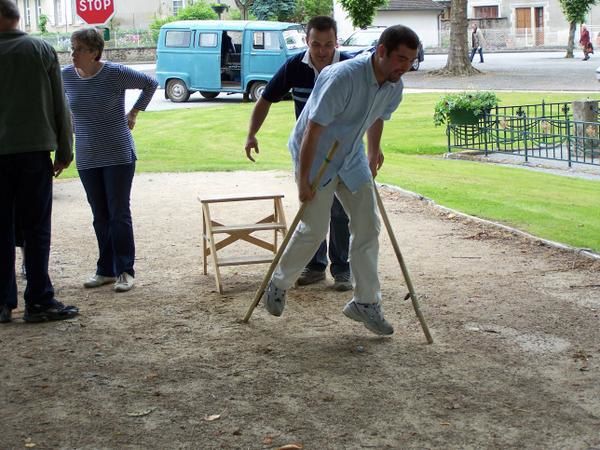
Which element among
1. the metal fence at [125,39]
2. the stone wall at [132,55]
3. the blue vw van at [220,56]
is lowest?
the blue vw van at [220,56]

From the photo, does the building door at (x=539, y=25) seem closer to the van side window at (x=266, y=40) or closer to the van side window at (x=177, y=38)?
the van side window at (x=266, y=40)

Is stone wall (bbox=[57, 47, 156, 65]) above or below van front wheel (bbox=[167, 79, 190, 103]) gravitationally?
above

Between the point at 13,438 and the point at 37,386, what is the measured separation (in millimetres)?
755

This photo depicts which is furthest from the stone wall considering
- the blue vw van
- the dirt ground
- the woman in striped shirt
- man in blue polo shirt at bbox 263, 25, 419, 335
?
man in blue polo shirt at bbox 263, 25, 419, 335

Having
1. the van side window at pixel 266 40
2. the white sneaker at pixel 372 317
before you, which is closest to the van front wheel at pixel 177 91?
the van side window at pixel 266 40

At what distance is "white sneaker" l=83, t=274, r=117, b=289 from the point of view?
25.4ft

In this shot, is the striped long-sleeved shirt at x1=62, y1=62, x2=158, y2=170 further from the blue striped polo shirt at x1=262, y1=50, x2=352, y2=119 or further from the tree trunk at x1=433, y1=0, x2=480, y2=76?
the tree trunk at x1=433, y1=0, x2=480, y2=76

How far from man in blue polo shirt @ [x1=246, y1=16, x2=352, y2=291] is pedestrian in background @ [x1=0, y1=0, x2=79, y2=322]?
134 cm

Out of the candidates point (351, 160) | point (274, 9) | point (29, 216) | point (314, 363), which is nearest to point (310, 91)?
point (351, 160)

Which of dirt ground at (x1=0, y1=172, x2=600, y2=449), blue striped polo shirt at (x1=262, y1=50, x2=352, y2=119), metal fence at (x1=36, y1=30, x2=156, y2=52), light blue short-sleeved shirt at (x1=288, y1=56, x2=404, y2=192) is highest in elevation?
metal fence at (x1=36, y1=30, x2=156, y2=52)

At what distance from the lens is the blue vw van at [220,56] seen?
2981 cm

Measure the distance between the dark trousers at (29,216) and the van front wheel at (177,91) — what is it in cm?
2391

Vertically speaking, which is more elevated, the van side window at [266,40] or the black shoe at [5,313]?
the van side window at [266,40]

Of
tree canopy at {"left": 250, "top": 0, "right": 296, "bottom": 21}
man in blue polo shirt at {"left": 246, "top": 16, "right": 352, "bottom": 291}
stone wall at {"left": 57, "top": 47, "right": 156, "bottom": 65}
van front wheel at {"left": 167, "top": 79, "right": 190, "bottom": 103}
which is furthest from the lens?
tree canopy at {"left": 250, "top": 0, "right": 296, "bottom": 21}
